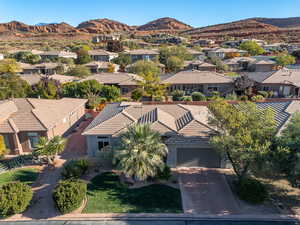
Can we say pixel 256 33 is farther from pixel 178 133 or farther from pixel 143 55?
pixel 178 133

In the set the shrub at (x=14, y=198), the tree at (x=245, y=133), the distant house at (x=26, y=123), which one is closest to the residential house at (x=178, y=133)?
the tree at (x=245, y=133)

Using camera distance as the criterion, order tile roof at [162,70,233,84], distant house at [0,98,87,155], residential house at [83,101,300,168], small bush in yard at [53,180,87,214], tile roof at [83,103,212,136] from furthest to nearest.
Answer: tile roof at [162,70,233,84], distant house at [0,98,87,155], tile roof at [83,103,212,136], residential house at [83,101,300,168], small bush in yard at [53,180,87,214]

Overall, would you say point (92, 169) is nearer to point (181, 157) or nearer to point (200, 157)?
point (181, 157)

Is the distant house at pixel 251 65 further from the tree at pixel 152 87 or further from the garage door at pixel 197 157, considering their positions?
the garage door at pixel 197 157

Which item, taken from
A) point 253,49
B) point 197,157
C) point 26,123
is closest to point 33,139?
point 26,123

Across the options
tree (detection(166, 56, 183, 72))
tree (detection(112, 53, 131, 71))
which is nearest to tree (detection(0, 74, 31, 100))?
tree (detection(112, 53, 131, 71))

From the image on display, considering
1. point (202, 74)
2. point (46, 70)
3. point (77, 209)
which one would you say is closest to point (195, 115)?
point (77, 209)

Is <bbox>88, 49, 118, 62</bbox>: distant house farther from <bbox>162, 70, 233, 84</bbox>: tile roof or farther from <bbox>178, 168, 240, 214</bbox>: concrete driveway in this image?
<bbox>178, 168, 240, 214</bbox>: concrete driveway
